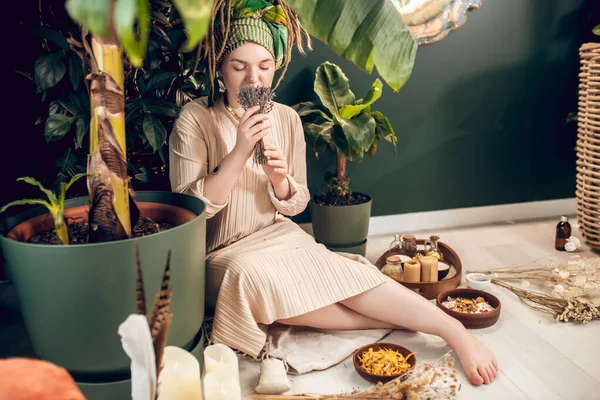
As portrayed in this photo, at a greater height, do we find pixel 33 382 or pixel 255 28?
pixel 255 28

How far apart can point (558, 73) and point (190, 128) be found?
6.76ft

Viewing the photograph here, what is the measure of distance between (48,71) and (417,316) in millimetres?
1292

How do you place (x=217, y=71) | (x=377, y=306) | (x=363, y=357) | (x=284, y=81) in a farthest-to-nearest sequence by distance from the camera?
1. (x=284, y=81)
2. (x=217, y=71)
3. (x=377, y=306)
4. (x=363, y=357)

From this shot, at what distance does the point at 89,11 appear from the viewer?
0.71 m

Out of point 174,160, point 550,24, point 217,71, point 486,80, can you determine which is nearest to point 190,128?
point 174,160

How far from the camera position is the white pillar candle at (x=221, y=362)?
1176 mm

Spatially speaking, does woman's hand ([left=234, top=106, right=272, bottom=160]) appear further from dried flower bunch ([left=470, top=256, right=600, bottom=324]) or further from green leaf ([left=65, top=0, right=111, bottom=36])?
dried flower bunch ([left=470, top=256, right=600, bottom=324])

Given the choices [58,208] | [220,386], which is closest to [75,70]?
[58,208]

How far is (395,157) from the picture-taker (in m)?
2.70

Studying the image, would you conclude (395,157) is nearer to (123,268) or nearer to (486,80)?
(486,80)

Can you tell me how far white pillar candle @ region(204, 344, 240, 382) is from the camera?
1.18 m

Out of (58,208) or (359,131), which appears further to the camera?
(359,131)

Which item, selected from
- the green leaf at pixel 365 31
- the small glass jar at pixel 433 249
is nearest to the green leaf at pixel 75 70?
the green leaf at pixel 365 31

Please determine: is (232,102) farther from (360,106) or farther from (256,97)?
(360,106)
